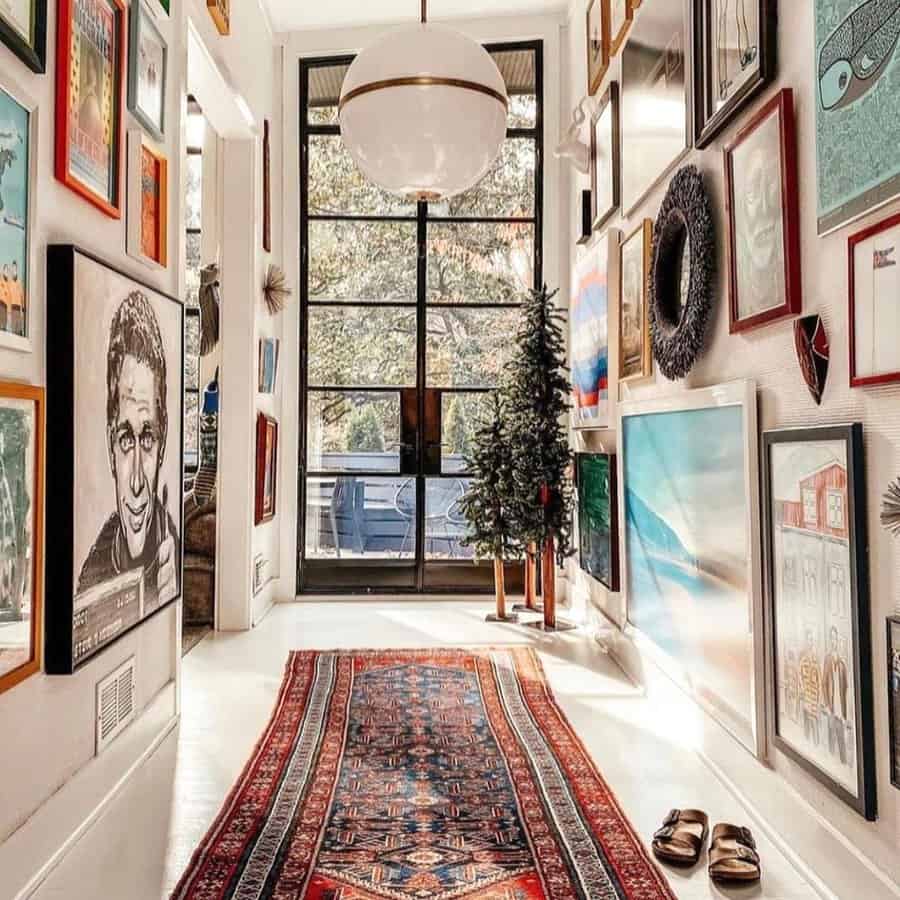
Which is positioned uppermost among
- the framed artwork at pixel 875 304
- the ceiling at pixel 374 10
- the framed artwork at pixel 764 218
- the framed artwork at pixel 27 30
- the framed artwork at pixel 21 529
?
the ceiling at pixel 374 10

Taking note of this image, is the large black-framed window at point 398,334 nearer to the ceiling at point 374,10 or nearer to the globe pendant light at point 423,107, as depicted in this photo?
the ceiling at point 374,10

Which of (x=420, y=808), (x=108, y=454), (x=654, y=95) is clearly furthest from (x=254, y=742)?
(x=654, y=95)

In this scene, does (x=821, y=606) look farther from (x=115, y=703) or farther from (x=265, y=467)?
(x=265, y=467)

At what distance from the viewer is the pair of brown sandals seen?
2137mm

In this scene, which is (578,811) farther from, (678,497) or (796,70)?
(796,70)

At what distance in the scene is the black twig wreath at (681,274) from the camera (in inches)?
117

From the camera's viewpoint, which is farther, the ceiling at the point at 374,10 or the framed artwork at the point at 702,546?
the ceiling at the point at 374,10

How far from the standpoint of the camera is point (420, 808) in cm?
259

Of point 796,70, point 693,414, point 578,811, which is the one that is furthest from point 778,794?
point 796,70

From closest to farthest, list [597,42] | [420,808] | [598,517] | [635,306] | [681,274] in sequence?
[420,808] < [681,274] < [635,306] < [598,517] < [597,42]

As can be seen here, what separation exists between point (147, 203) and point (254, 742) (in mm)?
2045

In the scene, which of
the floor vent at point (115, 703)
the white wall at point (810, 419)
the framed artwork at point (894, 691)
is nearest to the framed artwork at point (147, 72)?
the floor vent at point (115, 703)

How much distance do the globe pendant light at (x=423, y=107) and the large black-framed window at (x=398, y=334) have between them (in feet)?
11.5

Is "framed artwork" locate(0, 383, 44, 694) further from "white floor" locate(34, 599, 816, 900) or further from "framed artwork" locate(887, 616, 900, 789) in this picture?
"framed artwork" locate(887, 616, 900, 789)
